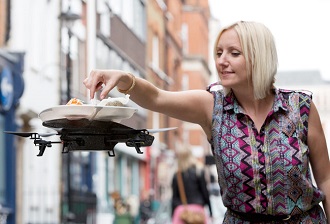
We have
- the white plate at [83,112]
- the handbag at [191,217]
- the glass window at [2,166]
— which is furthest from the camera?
the glass window at [2,166]

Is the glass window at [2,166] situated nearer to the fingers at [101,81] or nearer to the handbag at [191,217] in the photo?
the handbag at [191,217]

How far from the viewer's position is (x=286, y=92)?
3.97 meters

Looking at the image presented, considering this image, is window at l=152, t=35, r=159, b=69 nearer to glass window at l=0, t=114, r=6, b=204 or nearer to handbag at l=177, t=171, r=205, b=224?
glass window at l=0, t=114, r=6, b=204

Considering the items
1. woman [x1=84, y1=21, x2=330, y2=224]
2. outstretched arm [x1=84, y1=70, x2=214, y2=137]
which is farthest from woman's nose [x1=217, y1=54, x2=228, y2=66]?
outstretched arm [x1=84, y1=70, x2=214, y2=137]

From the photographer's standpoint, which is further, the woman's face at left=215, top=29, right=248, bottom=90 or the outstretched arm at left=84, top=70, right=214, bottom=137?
the woman's face at left=215, top=29, right=248, bottom=90

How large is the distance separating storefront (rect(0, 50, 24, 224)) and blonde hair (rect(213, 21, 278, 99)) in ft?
47.2

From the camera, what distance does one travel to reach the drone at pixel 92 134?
3244mm

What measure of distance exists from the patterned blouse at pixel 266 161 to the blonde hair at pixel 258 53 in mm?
134

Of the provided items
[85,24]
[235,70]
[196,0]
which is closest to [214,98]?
[235,70]

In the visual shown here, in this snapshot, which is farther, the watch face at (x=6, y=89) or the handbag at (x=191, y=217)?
the watch face at (x=6, y=89)

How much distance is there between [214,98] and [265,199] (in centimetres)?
43

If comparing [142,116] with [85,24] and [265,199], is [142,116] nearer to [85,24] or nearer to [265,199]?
[85,24]

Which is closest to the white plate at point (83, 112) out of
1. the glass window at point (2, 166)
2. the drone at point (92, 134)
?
the drone at point (92, 134)

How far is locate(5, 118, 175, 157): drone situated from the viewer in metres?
3.24
